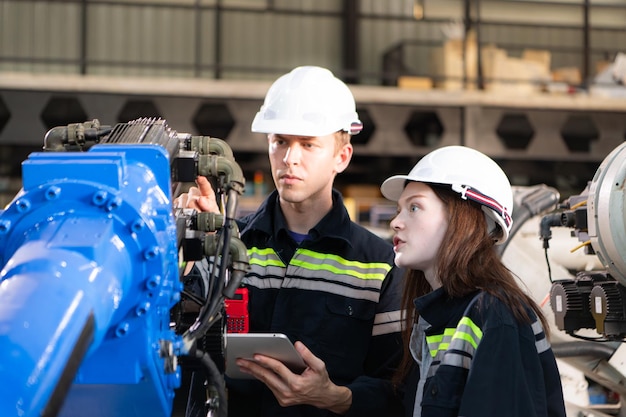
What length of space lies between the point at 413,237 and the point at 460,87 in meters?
10.5

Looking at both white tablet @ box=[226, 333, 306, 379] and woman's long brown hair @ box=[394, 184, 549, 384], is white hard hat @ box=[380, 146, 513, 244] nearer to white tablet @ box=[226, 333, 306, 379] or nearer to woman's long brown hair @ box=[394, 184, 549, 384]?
woman's long brown hair @ box=[394, 184, 549, 384]

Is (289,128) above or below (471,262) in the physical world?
above

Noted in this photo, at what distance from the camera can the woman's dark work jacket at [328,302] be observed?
102 inches

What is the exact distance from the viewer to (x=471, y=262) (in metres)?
2.10

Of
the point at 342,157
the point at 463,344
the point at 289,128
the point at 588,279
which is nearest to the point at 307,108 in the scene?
the point at 289,128

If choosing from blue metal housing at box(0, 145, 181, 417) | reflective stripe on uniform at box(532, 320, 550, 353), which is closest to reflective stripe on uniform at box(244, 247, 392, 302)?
reflective stripe on uniform at box(532, 320, 550, 353)

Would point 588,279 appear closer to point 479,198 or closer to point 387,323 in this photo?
point 387,323

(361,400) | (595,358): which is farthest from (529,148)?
(361,400)

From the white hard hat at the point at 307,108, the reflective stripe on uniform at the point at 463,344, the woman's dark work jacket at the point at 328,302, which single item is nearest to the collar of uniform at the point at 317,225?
the woman's dark work jacket at the point at 328,302

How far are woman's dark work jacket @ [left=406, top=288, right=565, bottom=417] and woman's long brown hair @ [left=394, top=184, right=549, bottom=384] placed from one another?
0.03 m

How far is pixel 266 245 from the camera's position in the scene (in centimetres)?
275

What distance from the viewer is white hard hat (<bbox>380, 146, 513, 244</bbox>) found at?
215 cm

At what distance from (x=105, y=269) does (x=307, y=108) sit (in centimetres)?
157

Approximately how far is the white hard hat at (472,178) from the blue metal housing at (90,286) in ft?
2.96
